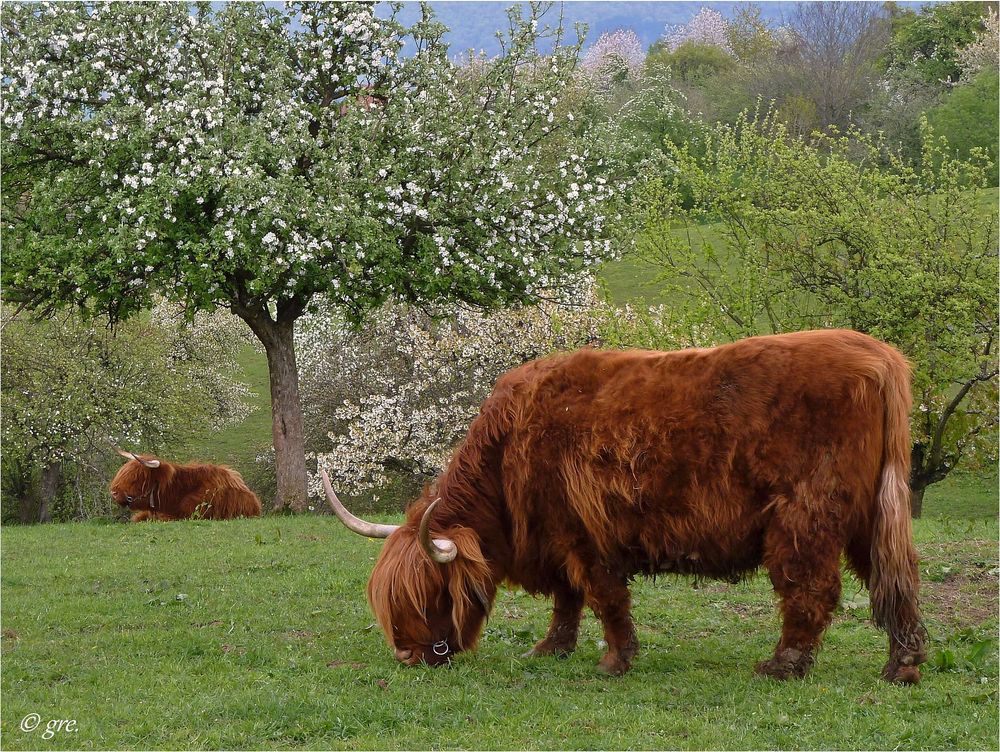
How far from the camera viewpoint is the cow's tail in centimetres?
668

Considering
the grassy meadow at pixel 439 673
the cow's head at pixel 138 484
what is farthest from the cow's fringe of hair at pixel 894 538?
the cow's head at pixel 138 484

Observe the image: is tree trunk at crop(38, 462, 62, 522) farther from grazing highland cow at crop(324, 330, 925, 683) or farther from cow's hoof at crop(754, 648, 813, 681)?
cow's hoof at crop(754, 648, 813, 681)

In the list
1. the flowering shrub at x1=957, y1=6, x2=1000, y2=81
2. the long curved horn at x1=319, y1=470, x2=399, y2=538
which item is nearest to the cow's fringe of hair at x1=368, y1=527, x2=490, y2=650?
the long curved horn at x1=319, y1=470, x2=399, y2=538

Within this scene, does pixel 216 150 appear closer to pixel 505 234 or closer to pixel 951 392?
pixel 505 234

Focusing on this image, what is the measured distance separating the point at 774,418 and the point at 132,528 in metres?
12.1

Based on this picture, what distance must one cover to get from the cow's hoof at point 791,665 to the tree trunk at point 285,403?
13209 millimetres

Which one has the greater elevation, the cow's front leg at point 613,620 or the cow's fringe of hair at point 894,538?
the cow's fringe of hair at point 894,538

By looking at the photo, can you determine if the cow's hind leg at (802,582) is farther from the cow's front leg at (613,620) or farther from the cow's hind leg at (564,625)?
the cow's hind leg at (564,625)

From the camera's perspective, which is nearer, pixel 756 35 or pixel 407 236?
pixel 407 236

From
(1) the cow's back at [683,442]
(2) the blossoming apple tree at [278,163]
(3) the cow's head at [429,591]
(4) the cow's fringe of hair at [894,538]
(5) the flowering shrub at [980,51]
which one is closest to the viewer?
(4) the cow's fringe of hair at [894,538]

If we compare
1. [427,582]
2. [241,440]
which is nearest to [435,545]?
[427,582]

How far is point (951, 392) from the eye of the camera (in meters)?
27.0

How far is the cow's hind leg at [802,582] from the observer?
6.74 meters

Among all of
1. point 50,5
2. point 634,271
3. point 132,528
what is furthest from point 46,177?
point 634,271
